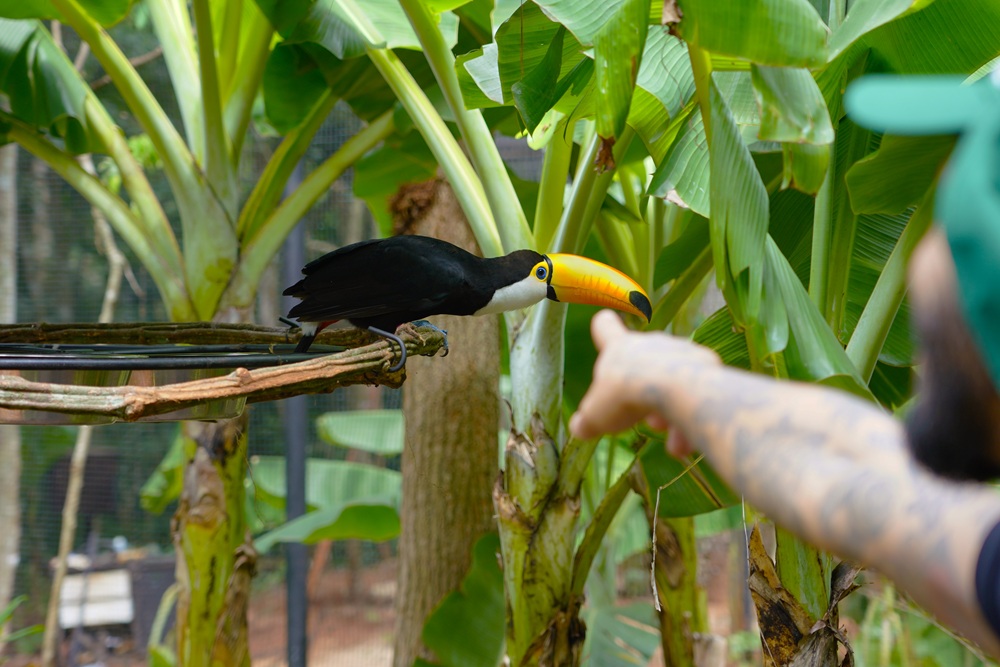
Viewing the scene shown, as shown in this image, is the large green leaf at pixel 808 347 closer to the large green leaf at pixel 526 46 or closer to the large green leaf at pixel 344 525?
the large green leaf at pixel 526 46

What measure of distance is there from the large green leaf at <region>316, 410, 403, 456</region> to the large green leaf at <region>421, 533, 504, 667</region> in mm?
962

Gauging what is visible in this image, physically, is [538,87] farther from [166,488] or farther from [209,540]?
[166,488]

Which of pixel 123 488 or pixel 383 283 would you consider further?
pixel 123 488

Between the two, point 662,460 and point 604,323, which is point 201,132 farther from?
point 604,323

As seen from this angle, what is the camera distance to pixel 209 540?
174cm

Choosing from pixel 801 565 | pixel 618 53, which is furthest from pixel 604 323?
pixel 801 565

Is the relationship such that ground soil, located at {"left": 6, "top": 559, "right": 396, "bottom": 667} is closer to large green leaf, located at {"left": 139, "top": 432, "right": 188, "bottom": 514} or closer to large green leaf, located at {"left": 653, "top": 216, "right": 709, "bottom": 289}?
large green leaf, located at {"left": 139, "top": 432, "right": 188, "bottom": 514}

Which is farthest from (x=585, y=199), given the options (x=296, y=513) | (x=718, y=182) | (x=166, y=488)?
(x=166, y=488)

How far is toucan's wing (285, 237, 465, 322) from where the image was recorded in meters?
1.19

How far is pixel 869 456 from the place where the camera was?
367 mm

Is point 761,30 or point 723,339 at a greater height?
point 761,30

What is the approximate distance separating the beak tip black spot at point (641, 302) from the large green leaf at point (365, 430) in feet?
5.91

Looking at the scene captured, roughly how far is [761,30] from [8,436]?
281cm

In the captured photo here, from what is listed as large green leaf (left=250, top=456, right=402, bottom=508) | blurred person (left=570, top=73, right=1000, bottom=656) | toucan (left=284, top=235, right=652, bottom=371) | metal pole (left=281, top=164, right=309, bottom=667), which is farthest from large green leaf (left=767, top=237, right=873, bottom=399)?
large green leaf (left=250, top=456, right=402, bottom=508)
